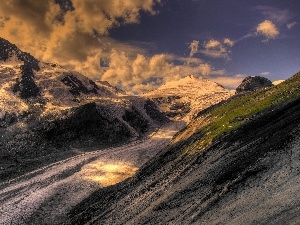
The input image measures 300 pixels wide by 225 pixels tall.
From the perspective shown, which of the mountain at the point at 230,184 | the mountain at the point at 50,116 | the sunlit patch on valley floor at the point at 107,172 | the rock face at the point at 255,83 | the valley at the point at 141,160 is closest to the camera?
the mountain at the point at 230,184

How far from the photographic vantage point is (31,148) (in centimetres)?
11256

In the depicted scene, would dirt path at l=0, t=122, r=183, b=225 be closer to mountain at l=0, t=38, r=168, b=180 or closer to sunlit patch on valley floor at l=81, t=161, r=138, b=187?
sunlit patch on valley floor at l=81, t=161, r=138, b=187

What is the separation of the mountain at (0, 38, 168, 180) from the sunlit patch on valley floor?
18.3 m

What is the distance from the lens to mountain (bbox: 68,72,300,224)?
21.8 m

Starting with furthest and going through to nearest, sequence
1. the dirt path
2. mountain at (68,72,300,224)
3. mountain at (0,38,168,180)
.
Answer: mountain at (0,38,168,180)
the dirt path
mountain at (68,72,300,224)

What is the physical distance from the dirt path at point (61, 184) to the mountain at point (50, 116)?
11420 millimetres

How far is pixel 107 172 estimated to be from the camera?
8050cm

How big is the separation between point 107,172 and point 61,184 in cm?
1242

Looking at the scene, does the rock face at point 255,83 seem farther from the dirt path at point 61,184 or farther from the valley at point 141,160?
the dirt path at point 61,184

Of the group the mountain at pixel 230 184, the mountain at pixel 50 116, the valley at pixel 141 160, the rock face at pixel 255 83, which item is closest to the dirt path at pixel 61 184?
the valley at pixel 141 160

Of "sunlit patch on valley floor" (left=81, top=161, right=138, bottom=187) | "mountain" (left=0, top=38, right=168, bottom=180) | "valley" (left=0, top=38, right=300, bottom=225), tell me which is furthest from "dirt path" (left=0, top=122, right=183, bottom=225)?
"mountain" (left=0, top=38, right=168, bottom=180)

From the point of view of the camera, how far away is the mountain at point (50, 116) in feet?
366

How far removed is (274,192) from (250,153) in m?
7.53

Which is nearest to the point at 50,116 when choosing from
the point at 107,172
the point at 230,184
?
the point at 107,172
